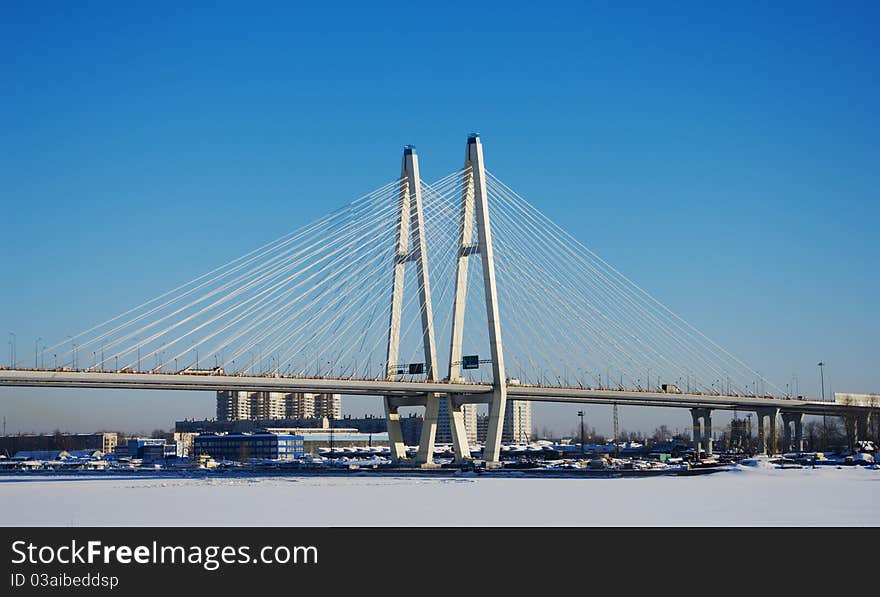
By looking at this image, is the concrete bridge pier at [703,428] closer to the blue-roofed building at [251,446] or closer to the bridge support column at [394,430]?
the bridge support column at [394,430]

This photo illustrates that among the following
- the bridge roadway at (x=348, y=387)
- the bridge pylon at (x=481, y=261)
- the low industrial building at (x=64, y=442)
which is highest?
the bridge pylon at (x=481, y=261)

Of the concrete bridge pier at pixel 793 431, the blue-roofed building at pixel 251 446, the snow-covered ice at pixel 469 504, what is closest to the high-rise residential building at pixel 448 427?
the blue-roofed building at pixel 251 446

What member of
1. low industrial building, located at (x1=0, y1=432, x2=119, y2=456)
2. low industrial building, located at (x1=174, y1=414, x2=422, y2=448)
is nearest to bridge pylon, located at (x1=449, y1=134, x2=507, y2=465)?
low industrial building, located at (x1=174, y1=414, x2=422, y2=448)

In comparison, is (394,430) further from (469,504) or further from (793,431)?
(793,431)

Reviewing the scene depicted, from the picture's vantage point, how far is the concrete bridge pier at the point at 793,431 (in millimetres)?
93938

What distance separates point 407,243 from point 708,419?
132 feet

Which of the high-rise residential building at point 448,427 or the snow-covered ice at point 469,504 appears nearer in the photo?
the snow-covered ice at point 469,504

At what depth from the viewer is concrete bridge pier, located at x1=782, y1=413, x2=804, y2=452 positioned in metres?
93.9

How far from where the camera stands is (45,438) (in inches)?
7023

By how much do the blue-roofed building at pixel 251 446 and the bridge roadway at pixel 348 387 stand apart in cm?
6428

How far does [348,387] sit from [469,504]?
80.2 feet
